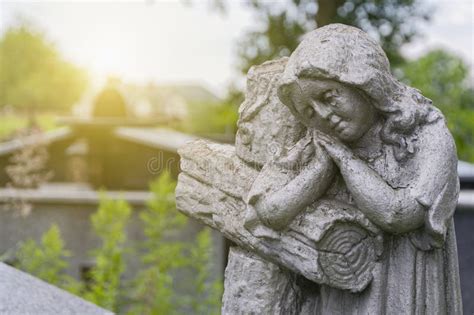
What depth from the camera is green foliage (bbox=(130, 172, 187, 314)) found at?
16.6ft

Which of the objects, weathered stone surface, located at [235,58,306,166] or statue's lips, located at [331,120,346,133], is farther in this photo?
weathered stone surface, located at [235,58,306,166]

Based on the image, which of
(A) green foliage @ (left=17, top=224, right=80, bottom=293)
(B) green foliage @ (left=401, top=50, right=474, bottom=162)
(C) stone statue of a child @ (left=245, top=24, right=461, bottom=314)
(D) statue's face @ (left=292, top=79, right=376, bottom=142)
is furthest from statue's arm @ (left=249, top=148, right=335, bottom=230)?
(B) green foliage @ (left=401, top=50, right=474, bottom=162)

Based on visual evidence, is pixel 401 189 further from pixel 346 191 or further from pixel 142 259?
pixel 142 259

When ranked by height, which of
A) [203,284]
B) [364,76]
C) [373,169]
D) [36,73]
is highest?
[36,73]

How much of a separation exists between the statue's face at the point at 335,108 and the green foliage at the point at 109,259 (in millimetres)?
3023

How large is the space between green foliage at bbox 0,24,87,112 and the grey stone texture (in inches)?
1103

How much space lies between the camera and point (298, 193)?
232 centimetres

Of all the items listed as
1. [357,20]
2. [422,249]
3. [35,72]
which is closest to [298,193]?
[422,249]

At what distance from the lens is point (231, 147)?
2871 mm

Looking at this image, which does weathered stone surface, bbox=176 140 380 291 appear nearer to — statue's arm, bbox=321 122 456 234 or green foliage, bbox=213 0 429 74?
statue's arm, bbox=321 122 456 234

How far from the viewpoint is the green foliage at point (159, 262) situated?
5.06 m

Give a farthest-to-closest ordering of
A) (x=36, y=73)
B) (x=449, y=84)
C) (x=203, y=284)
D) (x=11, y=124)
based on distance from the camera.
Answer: (x=36, y=73) < (x=449, y=84) < (x=11, y=124) < (x=203, y=284)

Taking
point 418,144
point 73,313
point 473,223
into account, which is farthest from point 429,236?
point 473,223

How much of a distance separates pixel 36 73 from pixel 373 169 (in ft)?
103
